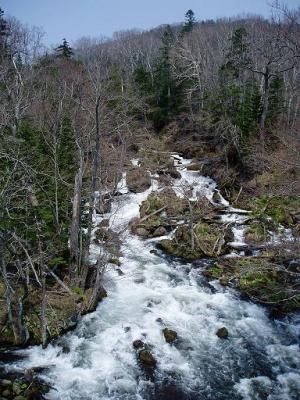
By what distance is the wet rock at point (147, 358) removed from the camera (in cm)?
1248

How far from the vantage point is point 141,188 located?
96.3 ft

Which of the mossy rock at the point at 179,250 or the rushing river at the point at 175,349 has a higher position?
the mossy rock at the point at 179,250

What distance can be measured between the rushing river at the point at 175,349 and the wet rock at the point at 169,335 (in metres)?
0.19

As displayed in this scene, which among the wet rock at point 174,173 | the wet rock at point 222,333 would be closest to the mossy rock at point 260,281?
the wet rock at point 222,333

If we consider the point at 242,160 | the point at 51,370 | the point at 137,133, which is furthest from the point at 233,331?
the point at 137,133

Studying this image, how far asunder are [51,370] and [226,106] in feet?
85.6

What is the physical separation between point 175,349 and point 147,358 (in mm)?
1231

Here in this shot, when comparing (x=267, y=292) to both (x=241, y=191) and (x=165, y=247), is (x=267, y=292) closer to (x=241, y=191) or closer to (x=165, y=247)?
(x=165, y=247)

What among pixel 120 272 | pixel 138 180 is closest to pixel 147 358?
A: pixel 120 272

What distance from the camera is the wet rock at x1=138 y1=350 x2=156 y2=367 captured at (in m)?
12.5

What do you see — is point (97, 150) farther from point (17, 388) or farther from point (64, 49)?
point (64, 49)

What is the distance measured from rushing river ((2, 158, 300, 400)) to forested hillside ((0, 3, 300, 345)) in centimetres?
107

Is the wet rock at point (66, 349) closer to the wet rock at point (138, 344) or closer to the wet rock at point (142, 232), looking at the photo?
the wet rock at point (138, 344)

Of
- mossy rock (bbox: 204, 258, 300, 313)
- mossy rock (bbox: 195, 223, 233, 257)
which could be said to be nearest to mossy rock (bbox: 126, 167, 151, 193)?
mossy rock (bbox: 195, 223, 233, 257)
